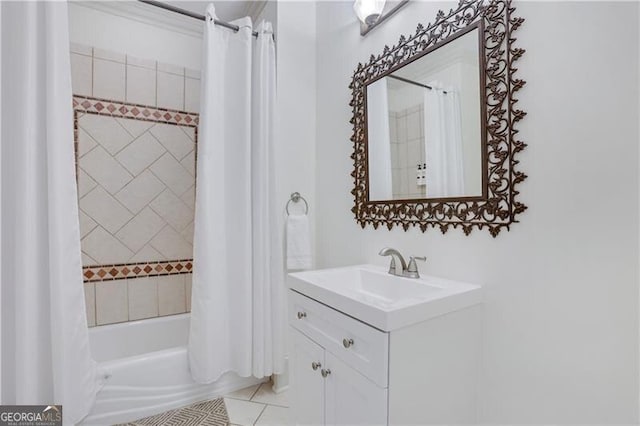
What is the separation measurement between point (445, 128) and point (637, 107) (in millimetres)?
555

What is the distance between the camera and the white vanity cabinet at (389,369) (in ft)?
2.97

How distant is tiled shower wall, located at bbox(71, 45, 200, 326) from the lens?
203 centimetres

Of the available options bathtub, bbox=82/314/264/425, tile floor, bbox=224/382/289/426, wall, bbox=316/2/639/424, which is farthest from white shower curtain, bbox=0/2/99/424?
wall, bbox=316/2/639/424

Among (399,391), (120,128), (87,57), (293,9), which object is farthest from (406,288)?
(87,57)

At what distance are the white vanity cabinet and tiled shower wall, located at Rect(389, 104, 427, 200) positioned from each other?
1.82 feet

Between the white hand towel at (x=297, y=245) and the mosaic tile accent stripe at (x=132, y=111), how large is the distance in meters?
1.22

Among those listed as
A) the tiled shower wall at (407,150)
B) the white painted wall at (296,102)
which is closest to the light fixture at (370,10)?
the tiled shower wall at (407,150)

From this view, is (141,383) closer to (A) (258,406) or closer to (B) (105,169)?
(A) (258,406)

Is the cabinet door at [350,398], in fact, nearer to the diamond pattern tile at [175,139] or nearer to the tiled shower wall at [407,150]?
the tiled shower wall at [407,150]

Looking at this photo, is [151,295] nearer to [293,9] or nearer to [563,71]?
[293,9]

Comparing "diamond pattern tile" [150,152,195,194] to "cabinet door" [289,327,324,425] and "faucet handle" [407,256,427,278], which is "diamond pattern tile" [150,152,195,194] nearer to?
"cabinet door" [289,327,324,425]

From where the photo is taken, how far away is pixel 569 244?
0.88 m

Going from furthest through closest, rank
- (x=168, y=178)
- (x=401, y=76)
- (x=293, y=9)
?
(x=168, y=178) < (x=293, y=9) < (x=401, y=76)

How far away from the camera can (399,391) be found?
906 millimetres
